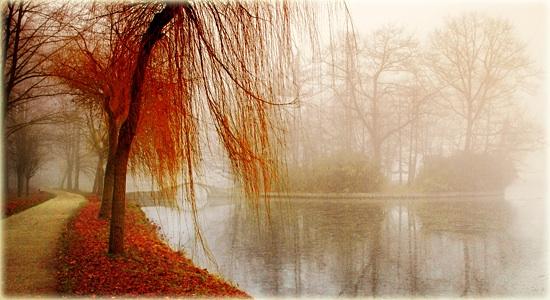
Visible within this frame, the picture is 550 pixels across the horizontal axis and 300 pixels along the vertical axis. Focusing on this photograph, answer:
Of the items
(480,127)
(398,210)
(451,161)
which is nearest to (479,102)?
(480,127)

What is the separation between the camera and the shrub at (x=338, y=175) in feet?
51.0

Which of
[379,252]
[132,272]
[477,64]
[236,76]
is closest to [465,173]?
[477,64]

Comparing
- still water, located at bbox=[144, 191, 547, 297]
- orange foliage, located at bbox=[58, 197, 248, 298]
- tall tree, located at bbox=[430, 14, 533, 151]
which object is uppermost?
tall tree, located at bbox=[430, 14, 533, 151]

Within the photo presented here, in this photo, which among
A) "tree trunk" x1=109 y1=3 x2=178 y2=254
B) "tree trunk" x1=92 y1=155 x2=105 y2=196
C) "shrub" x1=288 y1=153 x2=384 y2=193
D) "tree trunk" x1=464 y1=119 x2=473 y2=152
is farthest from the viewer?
"tree trunk" x1=464 y1=119 x2=473 y2=152

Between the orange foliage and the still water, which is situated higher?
the orange foliage

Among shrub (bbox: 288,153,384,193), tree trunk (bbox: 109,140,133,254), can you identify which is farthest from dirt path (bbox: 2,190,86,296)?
shrub (bbox: 288,153,384,193)

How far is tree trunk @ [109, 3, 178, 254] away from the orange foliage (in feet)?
1.14

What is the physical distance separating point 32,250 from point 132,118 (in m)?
2.52

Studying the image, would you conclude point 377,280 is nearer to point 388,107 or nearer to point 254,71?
point 254,71

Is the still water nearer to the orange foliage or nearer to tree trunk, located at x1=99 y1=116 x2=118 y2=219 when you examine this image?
the orange foliage

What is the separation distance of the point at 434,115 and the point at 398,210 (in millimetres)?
7004

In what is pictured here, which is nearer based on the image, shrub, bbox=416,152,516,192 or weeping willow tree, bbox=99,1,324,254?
weeping willow tree, bbox=99,1,324,254

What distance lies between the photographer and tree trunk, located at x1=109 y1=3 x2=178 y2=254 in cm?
354

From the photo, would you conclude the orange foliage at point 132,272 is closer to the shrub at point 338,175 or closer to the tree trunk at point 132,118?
the tree trunk at point 132,118
